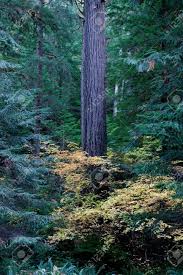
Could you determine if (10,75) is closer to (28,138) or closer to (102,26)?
(28,138)

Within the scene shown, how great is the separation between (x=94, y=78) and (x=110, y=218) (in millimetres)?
2760

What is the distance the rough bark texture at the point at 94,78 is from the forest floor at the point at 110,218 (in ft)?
1.47

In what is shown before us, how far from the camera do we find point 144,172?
593cm

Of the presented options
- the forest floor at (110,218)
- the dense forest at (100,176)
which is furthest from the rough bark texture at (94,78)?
A: the forest floor at (110,218)

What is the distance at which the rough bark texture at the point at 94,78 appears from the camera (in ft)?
24.7

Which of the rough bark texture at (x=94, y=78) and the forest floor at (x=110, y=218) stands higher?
the rough bark texture at (x=94, y=78)

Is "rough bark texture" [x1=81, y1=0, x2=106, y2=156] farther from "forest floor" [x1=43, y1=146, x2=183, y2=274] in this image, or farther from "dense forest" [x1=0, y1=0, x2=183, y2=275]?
"forest floor" [x1=43, y1=146, x2=183, y2=274]

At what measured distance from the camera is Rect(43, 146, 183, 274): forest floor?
20.9 feet

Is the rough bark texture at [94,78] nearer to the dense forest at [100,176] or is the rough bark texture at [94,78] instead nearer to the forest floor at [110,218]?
the dense forest at [100,176]

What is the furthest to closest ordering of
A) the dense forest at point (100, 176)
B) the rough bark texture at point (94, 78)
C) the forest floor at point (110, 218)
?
the rough bark texture at point (94, 78) < the forest floor at point (110, 218) < the dense forest at point (100, 176)

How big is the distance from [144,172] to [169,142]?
60 centimetres

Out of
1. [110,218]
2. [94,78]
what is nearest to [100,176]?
[110,218]

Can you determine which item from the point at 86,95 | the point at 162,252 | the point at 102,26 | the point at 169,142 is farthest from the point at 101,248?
the point at 102,26

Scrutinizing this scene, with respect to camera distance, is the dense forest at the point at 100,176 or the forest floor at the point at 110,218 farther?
the forest floor at the point at 110,218
